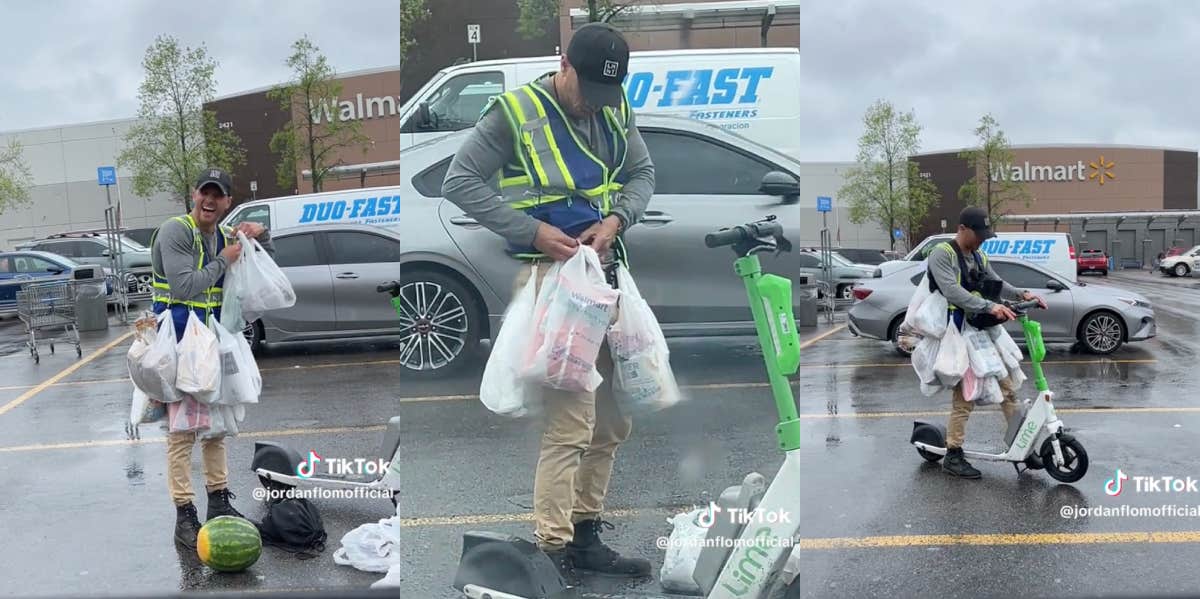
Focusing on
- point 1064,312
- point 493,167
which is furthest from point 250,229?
point 1064,312

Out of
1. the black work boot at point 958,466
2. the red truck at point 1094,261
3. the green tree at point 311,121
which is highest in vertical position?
the green tree at point 311,121

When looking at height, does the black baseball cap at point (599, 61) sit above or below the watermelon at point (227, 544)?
above

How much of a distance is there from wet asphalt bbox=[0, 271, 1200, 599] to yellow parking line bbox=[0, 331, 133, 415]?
6 cm

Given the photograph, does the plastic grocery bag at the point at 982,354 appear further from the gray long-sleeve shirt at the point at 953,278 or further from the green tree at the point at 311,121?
the green tree at the point at 311,121

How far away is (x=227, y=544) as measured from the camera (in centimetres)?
422

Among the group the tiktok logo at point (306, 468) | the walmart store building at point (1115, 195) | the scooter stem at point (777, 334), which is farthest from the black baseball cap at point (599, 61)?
the walmart store building at point (1115, 195)

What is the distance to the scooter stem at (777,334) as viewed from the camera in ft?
7.58

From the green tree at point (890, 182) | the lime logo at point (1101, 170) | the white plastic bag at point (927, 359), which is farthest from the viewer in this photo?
the lime logo at point (1101, 170)

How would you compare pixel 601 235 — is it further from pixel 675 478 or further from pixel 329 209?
pixel 329 209

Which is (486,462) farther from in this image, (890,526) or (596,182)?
(890,526)

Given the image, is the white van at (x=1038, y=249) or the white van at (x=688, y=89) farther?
the white van at (x=1038, y=249)

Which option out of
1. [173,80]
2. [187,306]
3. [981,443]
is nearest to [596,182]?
[187,306]

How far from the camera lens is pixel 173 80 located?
8383mm

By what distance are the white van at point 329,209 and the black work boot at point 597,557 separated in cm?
652
